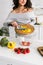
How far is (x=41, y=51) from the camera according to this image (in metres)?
0.92

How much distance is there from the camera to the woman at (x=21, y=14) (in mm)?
1193

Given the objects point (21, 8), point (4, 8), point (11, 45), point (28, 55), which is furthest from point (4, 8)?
point (28, 55)

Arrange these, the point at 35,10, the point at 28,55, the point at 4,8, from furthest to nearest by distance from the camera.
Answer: the point at 4,8 < the point at 35,10 < the point at 28,55

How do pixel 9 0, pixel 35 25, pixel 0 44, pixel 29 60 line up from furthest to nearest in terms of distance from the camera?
pixel 9 0 < pixel 35 25 < pixel 0 44 < pixel 29 60

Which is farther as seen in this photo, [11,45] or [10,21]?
[10,21]

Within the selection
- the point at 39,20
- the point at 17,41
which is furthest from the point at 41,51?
the point at 39,20

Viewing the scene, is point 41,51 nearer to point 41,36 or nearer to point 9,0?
point 41,36

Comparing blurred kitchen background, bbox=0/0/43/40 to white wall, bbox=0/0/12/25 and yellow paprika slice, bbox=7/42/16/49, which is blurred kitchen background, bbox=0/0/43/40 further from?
yellow paprika slice, bbox=7/42/16/49

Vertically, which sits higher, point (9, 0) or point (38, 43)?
point (9, 0)

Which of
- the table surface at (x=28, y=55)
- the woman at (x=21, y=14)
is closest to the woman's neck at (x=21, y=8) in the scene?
the woman at (x=21, y=14)

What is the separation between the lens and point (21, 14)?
3.99 feet

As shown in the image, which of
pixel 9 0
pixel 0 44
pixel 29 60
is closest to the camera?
pixel 29 60

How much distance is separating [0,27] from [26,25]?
0.23 meters

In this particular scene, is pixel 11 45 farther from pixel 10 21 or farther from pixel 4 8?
pixel 4 8
